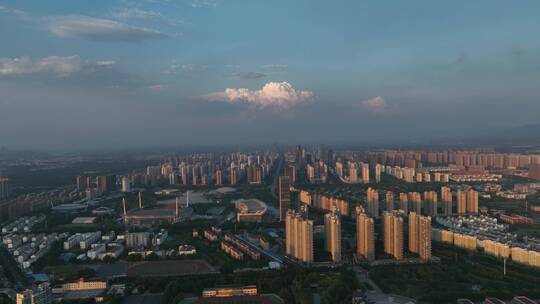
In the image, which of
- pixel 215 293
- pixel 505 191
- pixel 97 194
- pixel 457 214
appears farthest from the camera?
pixel 97 194

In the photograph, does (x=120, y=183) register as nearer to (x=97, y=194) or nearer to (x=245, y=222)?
(x=97, y=194)

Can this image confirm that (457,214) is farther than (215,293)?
Yes

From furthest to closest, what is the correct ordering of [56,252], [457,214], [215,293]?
[457,214] → [56,252] → [215,293]

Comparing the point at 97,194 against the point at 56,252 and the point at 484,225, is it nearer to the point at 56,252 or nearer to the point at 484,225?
the point at 56,252

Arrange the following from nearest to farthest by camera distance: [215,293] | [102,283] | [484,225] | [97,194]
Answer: [215,293], [102,283], [484,225], [97,194]

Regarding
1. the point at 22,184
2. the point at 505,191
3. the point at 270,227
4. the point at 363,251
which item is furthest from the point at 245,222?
the point at 22,184

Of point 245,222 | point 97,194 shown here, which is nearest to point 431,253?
point 245,222
